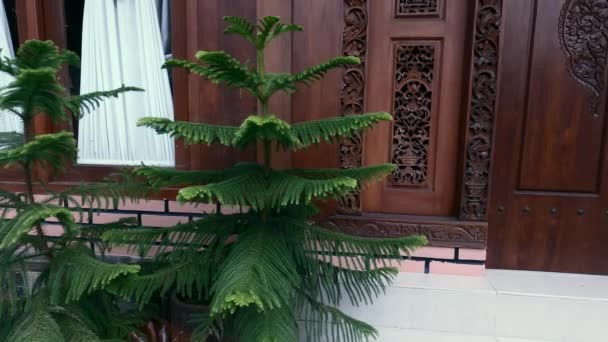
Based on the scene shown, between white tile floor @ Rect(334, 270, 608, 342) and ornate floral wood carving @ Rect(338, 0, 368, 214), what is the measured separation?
411 mm

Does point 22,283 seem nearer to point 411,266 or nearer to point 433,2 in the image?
point 411,266

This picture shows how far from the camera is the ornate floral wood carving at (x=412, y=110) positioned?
57.2 inches

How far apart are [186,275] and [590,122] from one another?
1.63m

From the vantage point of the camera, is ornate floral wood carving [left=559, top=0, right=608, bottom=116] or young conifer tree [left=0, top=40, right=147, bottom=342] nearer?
young conifer tree [left=0, top=40, right=147, bottom=342]

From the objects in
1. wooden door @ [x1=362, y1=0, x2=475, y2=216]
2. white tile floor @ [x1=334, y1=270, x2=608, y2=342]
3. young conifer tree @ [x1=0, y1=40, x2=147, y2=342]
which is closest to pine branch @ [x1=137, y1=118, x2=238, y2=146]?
young conifer tree @ [x1=0, y1=40, x2=147, y2=342]

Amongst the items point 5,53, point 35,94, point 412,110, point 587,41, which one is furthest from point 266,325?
point 5,53

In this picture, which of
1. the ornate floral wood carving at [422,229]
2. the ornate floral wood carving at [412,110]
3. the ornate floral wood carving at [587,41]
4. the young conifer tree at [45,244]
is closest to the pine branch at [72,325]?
the young conifer tree at [45,244]

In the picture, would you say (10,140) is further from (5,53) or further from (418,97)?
(418,97)

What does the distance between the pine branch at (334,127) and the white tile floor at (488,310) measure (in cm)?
77

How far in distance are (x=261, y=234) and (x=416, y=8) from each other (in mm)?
1058

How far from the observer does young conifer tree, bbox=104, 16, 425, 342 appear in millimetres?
924

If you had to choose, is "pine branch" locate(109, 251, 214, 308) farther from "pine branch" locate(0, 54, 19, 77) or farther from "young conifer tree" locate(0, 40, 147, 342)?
"pine branch" locate(0, 54, 19, 77)

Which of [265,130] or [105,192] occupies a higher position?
[265,130]

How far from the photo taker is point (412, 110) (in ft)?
4.85
